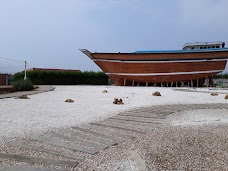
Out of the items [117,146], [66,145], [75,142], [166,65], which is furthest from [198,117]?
[166,65]

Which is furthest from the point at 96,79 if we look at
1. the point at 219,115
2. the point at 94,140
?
the point at 94,140

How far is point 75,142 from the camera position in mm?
3822

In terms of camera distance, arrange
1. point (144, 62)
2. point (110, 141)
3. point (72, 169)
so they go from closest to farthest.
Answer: point (72, 169) < point (110, 141) < point (144, 62)

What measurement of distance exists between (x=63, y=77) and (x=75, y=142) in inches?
1084

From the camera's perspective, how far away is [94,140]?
398 cm

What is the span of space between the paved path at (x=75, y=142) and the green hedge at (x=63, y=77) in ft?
82.6

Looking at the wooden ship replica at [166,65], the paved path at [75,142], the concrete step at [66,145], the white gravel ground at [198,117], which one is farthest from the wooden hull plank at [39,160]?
the wooden ship replica at [166,65]

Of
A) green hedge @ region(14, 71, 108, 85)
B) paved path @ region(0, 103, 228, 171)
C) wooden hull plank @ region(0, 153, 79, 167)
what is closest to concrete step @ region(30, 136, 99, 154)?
paved path @ region(0, 103, 228, 171)

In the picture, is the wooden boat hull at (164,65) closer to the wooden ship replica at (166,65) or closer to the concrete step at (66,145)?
the wooden ship replica at (166,65)

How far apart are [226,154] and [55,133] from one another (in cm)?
283

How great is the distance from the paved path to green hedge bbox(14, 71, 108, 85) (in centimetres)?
2518

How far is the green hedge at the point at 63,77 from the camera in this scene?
29141mm

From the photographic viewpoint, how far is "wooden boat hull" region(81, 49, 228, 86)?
25891 mm

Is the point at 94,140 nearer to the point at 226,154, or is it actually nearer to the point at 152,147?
the point at 152,147
